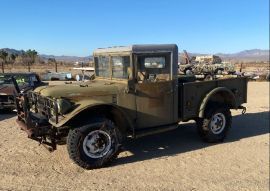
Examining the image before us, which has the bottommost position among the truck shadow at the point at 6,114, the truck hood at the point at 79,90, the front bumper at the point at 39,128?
the truck shadow at the point at 6,114

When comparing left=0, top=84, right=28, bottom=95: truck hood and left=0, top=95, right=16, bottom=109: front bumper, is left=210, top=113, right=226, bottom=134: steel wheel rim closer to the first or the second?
left=0, top=84, right=28, bottom=95: truck hood

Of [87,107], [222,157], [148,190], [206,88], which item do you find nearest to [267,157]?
[222,157]

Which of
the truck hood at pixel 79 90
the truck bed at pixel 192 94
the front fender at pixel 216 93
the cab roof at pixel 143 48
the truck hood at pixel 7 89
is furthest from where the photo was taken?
the truck hood at pixel 7 89

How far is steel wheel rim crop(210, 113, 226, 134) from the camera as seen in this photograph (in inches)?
303

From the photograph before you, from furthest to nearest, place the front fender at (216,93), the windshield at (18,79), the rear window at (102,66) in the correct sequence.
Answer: the windshield at (18,79)
the front fender at (216,93)
the rear window at (102,66)

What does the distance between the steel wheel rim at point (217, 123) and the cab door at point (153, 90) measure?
1.18 metres

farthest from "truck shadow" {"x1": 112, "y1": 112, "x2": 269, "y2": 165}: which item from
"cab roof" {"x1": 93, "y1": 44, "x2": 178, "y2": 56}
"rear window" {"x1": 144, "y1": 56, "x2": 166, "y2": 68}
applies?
"cab roof" {"x1": 93, "y1": 44, "x2": 178, "y2": 56}

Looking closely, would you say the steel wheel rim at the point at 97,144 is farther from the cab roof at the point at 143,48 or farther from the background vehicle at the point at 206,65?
the background vehicle at the point at 206,65

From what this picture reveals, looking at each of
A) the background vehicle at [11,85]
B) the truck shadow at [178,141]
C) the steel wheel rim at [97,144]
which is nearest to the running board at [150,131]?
the truck shadow at [178,141]

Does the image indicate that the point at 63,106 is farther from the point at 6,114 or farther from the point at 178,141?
the point at 6,114

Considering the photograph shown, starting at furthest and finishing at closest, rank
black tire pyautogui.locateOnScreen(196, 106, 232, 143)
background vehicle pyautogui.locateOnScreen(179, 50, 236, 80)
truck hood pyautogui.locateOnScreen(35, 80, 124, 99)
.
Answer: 1. background vehicle pyautogui.locateOnScreen(179, 50, 236, 80)
2. black tire pyautogui.locateOnScreen(196, 106, 232, 143)
3. truck hood pyautogui.locateOnScreen(35, 80, 124, 99)

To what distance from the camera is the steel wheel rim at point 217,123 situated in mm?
7707

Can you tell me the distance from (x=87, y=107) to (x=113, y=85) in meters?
0.79

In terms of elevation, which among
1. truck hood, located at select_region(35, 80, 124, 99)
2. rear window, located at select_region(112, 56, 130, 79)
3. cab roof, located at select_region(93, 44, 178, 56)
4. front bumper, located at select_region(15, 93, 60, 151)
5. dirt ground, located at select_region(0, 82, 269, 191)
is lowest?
dirt ground, located at select_region(0, 82, 269, 191)
